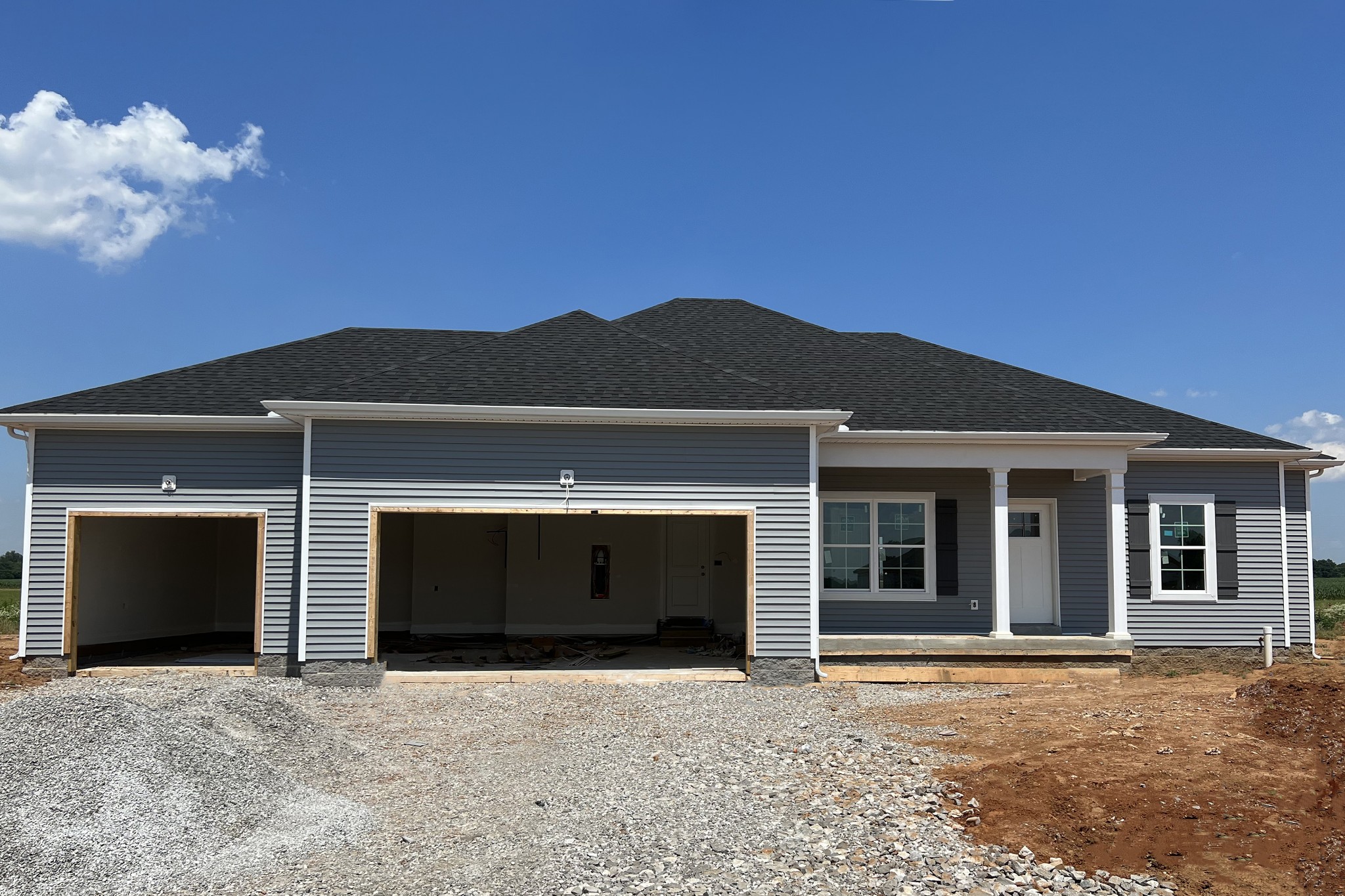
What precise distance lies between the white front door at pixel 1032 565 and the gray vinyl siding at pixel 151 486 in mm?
10316

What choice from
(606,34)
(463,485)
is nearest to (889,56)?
(606,34)

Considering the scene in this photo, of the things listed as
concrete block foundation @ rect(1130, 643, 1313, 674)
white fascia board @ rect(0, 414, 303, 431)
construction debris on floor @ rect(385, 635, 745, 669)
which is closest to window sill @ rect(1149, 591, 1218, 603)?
concrete block foundation @ rect(1130, 643, 1313, 674)

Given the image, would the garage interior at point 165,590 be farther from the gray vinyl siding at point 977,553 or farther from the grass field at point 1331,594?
the grass field at point 1331,594

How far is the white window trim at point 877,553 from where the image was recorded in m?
13.0

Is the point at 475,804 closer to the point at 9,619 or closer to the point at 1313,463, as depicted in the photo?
the point at 1313,463

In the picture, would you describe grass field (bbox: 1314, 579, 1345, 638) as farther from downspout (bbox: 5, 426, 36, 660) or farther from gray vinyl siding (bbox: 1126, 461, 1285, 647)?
downspout (bbox: 5, 426, 36, 660)

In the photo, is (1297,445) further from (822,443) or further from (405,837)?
(405,837)

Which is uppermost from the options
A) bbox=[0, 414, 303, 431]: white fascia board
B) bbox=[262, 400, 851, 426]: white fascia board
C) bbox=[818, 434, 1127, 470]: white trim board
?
bbox=[262, 400, 851, 426]: white fascia board

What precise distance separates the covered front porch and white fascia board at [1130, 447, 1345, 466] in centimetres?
73

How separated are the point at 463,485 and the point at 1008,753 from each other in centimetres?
683

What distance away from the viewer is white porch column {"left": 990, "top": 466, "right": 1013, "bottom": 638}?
39.1ft

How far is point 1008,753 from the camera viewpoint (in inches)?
300

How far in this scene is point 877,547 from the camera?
13102mm

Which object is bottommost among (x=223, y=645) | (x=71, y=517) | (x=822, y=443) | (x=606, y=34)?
(x=223, y=645)
